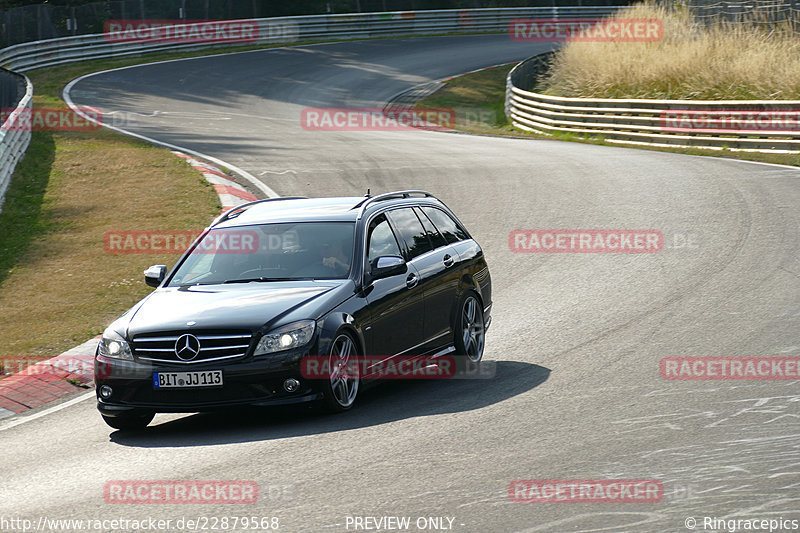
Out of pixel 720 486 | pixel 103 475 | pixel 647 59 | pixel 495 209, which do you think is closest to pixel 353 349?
pixel 103 475

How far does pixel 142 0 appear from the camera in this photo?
162 ft

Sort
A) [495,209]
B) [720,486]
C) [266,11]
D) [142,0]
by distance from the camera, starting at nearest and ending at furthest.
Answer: [720,486] < [495,209] < [142,0] < [266,11]

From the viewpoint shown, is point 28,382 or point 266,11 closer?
point 28,382

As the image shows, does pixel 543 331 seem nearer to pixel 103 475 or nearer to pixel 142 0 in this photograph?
pixel 103 475

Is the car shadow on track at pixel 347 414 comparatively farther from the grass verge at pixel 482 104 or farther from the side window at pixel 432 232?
the grass verge at pixel 482 104

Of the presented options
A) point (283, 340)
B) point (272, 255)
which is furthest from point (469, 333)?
point (283, 340)

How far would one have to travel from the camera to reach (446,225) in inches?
418

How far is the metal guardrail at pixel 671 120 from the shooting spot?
81.1ft

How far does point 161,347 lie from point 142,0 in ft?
146

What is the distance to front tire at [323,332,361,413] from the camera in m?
8.03

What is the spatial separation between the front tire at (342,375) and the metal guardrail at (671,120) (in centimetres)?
1822

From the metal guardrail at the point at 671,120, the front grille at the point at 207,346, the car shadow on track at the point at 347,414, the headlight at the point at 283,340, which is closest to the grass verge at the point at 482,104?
the metal guardrail at the point at 671,120

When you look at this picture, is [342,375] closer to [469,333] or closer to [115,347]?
[115,347]

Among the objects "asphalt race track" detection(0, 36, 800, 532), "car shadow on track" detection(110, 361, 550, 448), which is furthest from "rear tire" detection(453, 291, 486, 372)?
"car shadow on track" detection(110, 361, 550, 448)
